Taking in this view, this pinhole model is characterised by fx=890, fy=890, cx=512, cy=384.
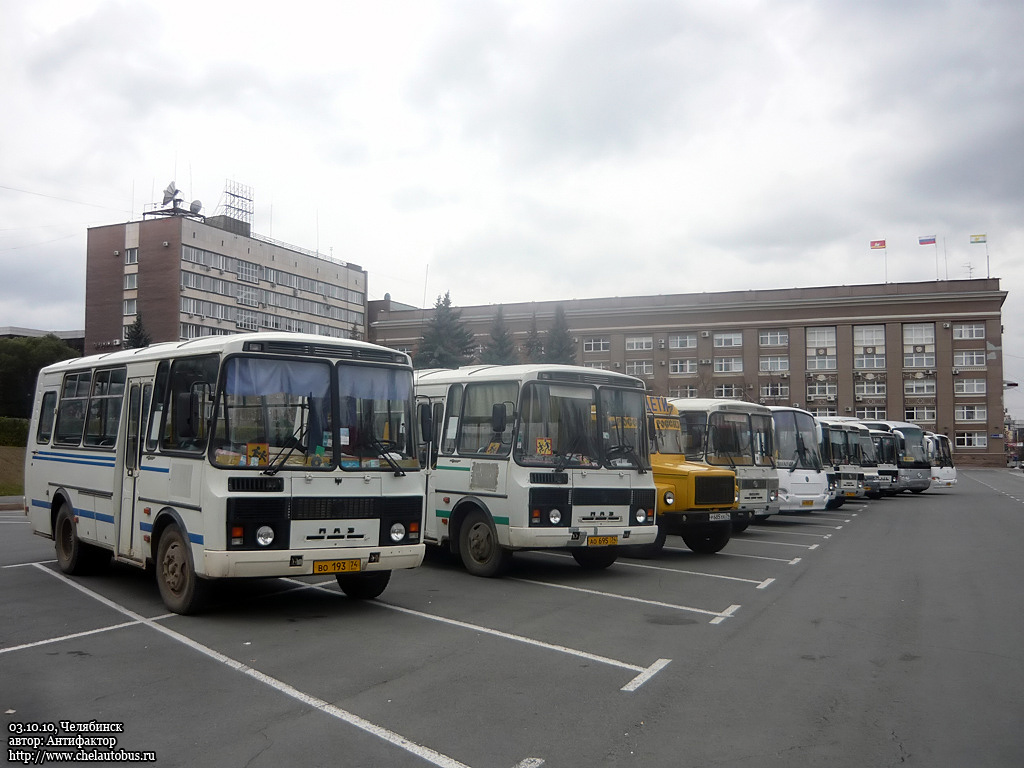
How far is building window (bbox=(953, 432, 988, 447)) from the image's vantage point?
7938 centimetres

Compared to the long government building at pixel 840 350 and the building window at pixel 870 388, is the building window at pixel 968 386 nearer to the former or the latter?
the long government building at pixel 840 350

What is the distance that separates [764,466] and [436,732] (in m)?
12.8

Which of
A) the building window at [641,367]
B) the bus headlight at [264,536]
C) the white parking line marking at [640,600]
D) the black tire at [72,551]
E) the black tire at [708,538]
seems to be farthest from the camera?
the building window at [641,367]

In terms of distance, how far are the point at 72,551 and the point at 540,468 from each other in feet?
20.3

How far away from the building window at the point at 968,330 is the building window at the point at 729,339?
18.7m

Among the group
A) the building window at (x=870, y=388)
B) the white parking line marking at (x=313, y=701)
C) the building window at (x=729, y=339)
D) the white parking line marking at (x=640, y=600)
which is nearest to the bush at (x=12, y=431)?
the white parking line marking at (x=313, y=701)

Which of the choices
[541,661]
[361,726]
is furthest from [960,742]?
[361,726]

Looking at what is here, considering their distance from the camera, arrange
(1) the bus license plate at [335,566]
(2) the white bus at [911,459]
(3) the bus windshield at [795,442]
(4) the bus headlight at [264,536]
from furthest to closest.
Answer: (2) the white bus at [911,459] → (3) the bus windshield at [795,442] → (1) the bus license plate at [335,566] → (4) the bus headlight at [264,536]

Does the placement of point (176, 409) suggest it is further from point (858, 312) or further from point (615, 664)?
point (858, 312)

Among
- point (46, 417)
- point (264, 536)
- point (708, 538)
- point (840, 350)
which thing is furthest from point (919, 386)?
point (264, 536)

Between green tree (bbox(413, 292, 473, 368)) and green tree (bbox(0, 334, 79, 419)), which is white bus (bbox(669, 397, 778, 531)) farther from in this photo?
green tree (bbox(0, 334, 79, 419))

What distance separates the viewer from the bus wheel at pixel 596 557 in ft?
42.8

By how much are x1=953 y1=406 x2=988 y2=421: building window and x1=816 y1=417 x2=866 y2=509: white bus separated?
55.4 meters

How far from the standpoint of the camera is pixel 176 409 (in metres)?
9.25
